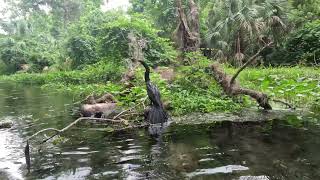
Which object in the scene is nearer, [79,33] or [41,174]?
[41,174]

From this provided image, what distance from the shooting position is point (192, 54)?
15594 millimetres

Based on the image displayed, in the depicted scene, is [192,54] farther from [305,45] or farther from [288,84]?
[305,45]

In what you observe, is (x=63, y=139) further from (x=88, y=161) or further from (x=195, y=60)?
(x=195, y=60)

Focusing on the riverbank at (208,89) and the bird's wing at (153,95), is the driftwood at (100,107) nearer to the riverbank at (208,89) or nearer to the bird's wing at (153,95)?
the riverbank at (208,89)

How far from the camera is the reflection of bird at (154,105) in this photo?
427 inches

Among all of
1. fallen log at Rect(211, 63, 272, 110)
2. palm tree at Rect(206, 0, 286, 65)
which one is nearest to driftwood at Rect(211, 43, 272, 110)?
fallen log at Rect(211, 63, 272, 110)

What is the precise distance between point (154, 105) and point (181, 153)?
3.29 meters

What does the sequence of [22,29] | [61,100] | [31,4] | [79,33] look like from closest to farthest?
[61,100], [79,33], [22,29], [31,4]

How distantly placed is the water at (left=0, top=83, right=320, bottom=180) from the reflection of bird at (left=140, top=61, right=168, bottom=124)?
860mm

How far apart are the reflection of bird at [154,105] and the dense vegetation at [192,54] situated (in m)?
1.01

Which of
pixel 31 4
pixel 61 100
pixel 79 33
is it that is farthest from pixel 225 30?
pixel 31 4

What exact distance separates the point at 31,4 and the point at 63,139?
2134 inches

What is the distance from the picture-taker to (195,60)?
15352mm

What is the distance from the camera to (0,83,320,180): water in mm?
6605
